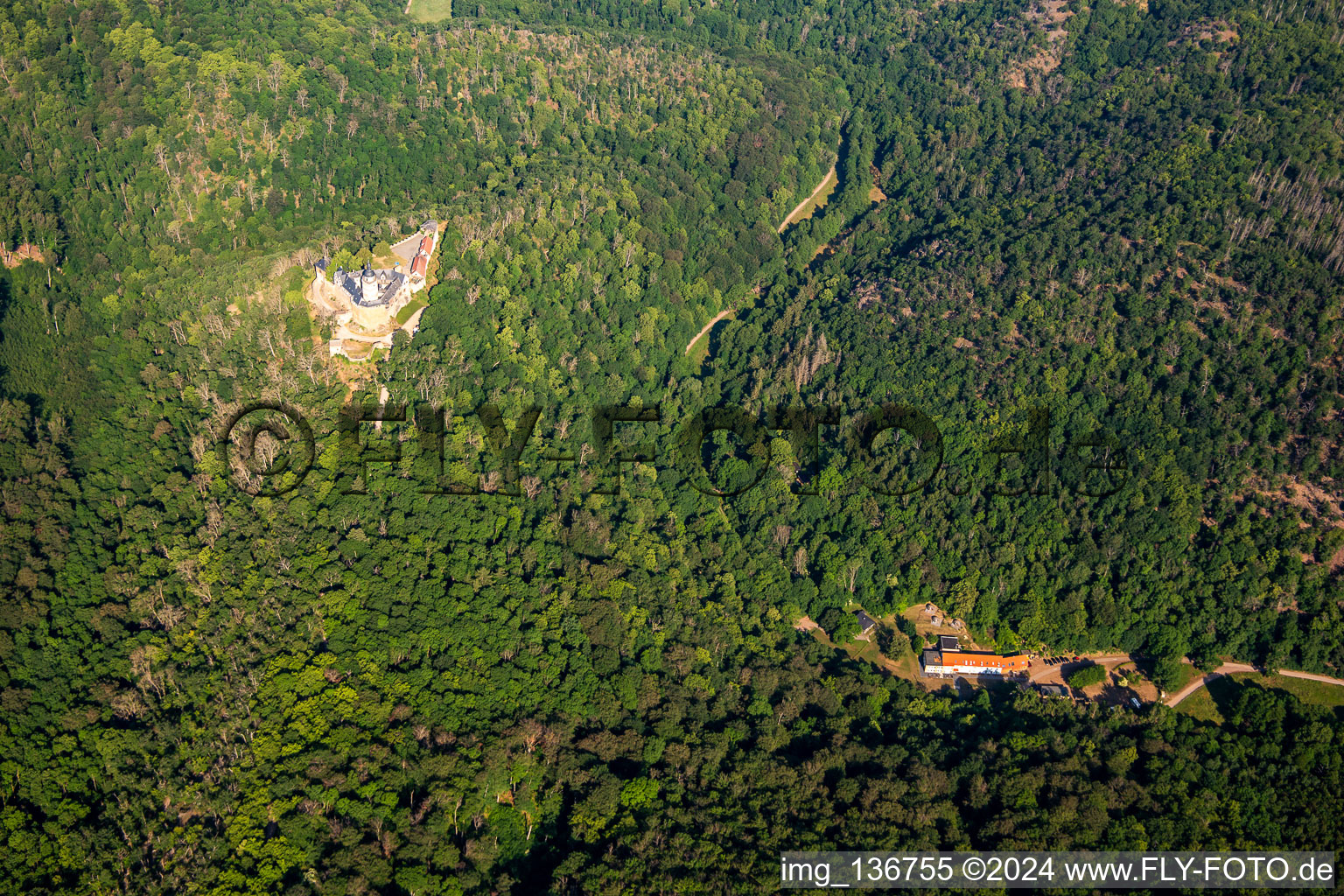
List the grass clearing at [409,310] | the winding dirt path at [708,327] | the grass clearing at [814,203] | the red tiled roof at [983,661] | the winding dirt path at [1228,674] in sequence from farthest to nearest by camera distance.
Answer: the grass clearing at [814,203]
the winding dirt path at [708,327]
the grass clearing at [409,310]
the red tiled roof at [983,661]
the winding dirt path at [1228,674]

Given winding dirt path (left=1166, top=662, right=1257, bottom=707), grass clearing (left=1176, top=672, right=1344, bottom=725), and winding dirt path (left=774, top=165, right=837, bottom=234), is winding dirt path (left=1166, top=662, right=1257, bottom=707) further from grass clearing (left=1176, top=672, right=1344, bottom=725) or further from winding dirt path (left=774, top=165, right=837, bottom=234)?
winding dirt path (left=774, top=165, right=837, bottom=234)

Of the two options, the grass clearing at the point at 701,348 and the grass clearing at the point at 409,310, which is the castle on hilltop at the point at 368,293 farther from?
the grass clearing at the point at 701,348

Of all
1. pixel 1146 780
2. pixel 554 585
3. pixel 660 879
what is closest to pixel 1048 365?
pixel 1146 780

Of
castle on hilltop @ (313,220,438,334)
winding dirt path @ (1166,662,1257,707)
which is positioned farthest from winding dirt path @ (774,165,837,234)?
winding dirt path @ (1166,662,1257,707)

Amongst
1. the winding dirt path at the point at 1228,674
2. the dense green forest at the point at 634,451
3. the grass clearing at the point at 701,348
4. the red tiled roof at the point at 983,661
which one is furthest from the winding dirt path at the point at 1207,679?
the grass clearing at the point at 701,348

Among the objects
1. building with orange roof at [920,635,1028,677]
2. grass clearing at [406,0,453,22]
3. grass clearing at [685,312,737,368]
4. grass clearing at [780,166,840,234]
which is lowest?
building with orange roof at [920,635,1028,677]

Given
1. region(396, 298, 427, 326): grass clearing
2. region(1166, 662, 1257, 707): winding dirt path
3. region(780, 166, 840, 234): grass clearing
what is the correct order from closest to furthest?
1. region(1166, 662, 1257, 707): winding dirt path
2. region(396, 298, 427, 326): grass clearing
3. region(780, 166, 840, 234): grass clearing

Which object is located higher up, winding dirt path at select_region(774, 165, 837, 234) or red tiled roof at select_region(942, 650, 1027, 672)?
winding dirt path at select_region(774, 165, 837, 234)
